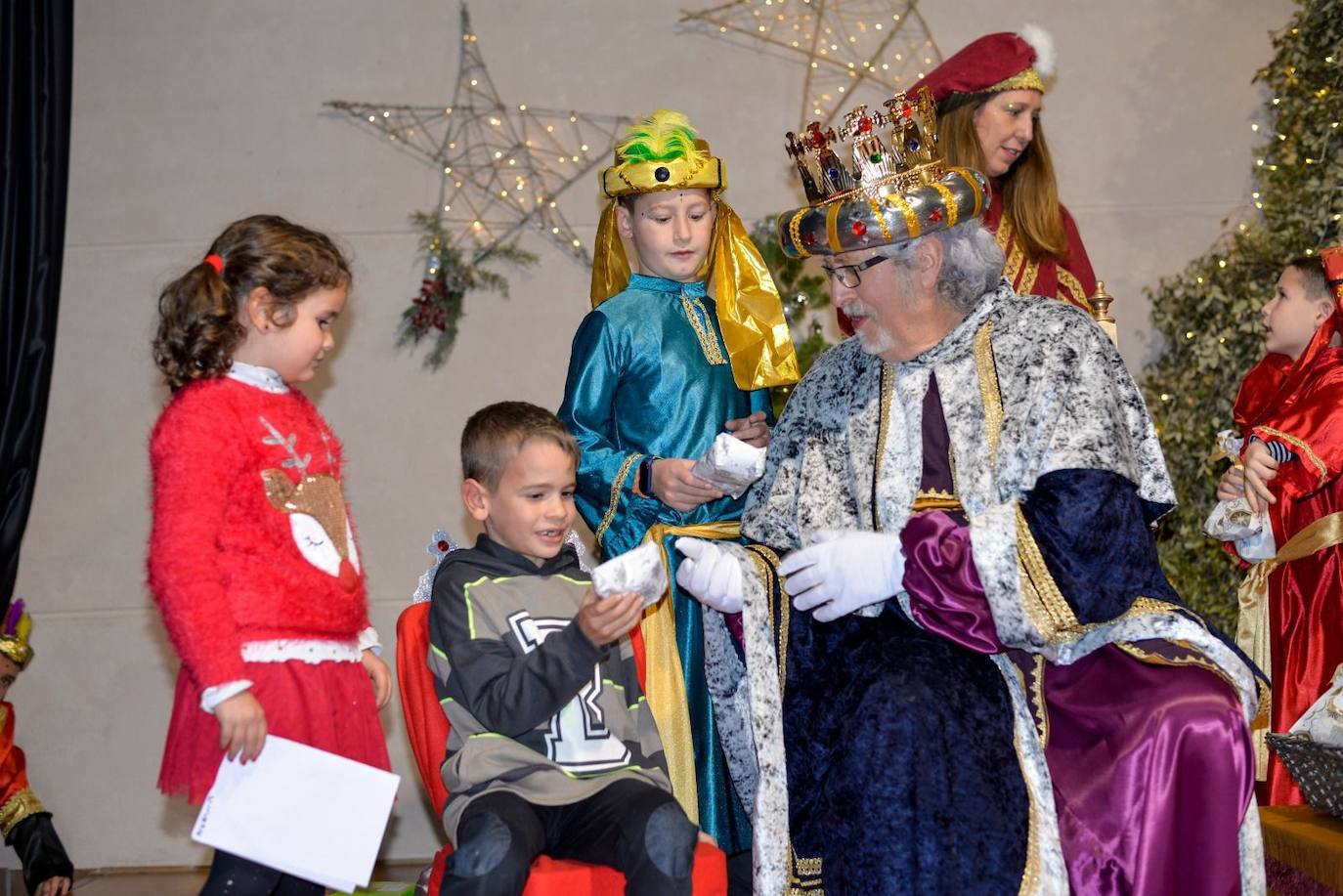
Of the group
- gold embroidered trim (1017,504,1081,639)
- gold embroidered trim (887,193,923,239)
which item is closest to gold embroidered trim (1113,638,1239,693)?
gold embroidered trim (1017,504,1081,639)

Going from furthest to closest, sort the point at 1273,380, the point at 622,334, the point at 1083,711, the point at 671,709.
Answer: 1. the point at 1273,380
2. the point at 622,334
3. the point at 671,709
4. the point at 1083,711

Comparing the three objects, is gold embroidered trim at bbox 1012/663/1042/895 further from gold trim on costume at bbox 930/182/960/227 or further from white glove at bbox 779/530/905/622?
gold trim on costume at bbox 930/182/960/227

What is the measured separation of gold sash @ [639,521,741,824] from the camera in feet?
10.1

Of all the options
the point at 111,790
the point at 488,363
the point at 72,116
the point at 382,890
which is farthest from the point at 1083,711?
the point at 72,116

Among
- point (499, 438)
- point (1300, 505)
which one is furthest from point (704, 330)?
point (1300, 505)

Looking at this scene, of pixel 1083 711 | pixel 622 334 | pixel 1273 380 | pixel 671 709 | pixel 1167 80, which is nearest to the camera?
pixel 1083 711

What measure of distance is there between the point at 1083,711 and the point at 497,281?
3190 mm

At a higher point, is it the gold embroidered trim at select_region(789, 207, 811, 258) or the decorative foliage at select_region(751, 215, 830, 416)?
the decorative foliage at select_region(751, 215, 830, 416)

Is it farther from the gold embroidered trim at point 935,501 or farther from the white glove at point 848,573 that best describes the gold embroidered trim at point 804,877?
the gold embroidered trim at point 935,501

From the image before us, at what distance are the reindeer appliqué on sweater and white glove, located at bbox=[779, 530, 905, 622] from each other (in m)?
0.86

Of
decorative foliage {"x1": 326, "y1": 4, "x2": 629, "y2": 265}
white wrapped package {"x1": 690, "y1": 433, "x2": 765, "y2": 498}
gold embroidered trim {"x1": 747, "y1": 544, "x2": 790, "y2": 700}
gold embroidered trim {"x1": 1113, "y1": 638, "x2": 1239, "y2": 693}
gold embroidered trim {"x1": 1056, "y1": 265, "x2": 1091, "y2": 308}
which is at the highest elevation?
decorative foliage {"x1": 326, "y1": 4, "x2": 629, "y2": 265}

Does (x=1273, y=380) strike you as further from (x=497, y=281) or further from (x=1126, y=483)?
(x=497, y=281)

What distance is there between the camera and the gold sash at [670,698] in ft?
10.1

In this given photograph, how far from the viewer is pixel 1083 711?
8.27 ft
